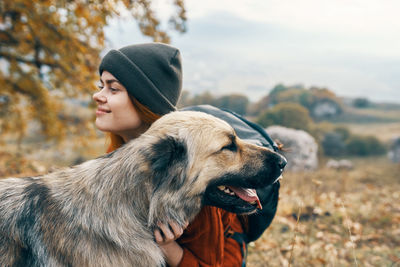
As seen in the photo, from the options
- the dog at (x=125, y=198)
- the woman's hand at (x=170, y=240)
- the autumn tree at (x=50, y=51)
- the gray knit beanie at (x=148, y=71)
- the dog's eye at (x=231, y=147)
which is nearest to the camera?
the dog at (x=125, y=198)

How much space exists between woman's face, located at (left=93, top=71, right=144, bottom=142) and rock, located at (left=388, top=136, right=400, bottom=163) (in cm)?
2033

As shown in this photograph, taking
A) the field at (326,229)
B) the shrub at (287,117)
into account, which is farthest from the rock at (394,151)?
the field at (326,229)

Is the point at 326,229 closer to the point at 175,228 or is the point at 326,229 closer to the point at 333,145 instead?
the point at 175,228

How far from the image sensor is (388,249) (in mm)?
4457

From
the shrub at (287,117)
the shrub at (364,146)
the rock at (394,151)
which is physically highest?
the shrub at (287,117)

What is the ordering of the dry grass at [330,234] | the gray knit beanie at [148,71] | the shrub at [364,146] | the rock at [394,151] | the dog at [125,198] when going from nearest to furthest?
the dog at [125,198], the gray knit beanie at [148,71], the dry grass at [330,234], the rock at [394,151], the shrub at [364,146]

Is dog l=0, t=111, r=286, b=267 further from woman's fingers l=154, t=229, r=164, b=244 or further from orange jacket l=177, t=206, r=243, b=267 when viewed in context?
orange jacket l=177, t=206, r=243, b=267

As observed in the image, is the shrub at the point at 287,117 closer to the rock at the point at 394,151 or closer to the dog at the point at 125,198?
the rock at the point at 394,151

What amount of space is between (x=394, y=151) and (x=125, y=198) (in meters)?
21.5

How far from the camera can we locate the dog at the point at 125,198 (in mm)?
1767

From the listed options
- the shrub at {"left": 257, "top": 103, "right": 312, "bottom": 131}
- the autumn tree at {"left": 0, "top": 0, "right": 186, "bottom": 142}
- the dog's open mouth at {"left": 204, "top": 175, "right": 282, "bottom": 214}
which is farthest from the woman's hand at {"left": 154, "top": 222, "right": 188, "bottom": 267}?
the shrub at {"left": 257, "top": 103, "right": 312, "bottom": 131}

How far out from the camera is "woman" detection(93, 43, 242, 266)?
2.15 m

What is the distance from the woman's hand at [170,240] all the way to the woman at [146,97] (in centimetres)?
1

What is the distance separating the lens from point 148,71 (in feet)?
8.10
